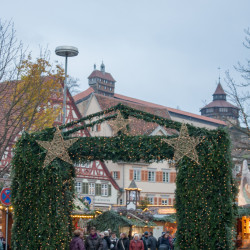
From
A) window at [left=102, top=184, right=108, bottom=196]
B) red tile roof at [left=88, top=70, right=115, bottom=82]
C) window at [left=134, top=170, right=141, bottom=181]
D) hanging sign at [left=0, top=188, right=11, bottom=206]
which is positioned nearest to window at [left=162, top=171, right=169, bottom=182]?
window at [left=134, top=170, right=141, bottom=181]

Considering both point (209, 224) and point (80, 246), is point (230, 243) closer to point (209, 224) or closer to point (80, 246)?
point (209, 224)

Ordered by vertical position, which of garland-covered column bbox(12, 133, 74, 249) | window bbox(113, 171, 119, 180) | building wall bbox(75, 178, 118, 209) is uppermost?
window bbox(113, 171, 119, 180)

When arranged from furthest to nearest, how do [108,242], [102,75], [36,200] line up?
1. [102,75]
2. [108,242]
3. [36,200]

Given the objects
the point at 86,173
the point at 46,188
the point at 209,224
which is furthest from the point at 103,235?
the point at 86,173

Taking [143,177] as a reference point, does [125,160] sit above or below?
below

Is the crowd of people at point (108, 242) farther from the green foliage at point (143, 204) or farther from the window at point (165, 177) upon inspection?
the window at point (165, 177)

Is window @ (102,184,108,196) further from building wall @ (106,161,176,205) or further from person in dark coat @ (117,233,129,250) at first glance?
person in dark coat @ (117,233,129,250)

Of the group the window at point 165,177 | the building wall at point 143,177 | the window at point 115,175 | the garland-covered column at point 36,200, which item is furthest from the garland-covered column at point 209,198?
the window at point 165,177

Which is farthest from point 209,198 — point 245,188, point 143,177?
point 143,177

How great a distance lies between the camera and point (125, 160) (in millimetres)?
16625

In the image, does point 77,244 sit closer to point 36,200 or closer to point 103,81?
point 36,200

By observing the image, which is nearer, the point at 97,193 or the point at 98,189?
the point at 97,193

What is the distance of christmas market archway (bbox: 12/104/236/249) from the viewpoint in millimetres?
15820

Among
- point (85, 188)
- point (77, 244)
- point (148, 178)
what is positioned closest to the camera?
point (77, 244)
